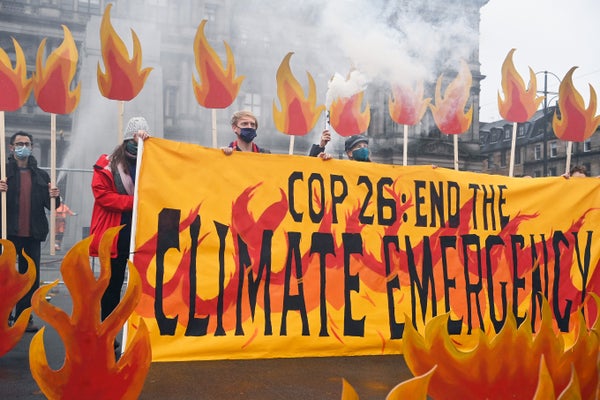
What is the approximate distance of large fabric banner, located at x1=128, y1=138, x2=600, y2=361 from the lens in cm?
385

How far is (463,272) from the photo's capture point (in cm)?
459

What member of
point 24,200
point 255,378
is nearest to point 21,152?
point 24,200

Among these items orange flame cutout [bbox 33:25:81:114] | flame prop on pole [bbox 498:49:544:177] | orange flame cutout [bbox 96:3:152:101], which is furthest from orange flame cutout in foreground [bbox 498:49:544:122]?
orange flame cutout [bbox 33:25:81:114]

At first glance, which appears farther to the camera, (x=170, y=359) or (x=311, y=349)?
(x=311, y=349)

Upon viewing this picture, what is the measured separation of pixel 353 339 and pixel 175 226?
4.54 feet

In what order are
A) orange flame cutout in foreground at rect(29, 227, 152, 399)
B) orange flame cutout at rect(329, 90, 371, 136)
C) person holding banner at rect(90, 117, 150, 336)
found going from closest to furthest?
orange flame cutout in foreground at rect(29, 227, 152, 399) → person holding banner at rect(90, 117, 150, 336) → orange flame cutout at rect(329, 90, 371, 136)

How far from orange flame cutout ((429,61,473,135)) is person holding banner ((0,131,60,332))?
326 centimetres

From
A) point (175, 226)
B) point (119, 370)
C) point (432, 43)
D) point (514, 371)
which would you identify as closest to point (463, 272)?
point (175, 226)

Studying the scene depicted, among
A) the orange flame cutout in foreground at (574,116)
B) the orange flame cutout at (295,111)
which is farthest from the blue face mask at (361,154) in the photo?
the orange flame cutout in foreground at (574,116)

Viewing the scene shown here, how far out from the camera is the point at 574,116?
5.63 metres

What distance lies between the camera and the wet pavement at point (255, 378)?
10.7 ft

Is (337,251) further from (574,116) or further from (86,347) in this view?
(574,116)

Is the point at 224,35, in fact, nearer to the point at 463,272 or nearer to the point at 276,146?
the point at 276,146

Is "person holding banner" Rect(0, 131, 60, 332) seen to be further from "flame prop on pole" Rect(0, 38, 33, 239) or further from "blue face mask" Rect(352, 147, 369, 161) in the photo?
"blue face mask" Rect(352, 147, 369, 161)
